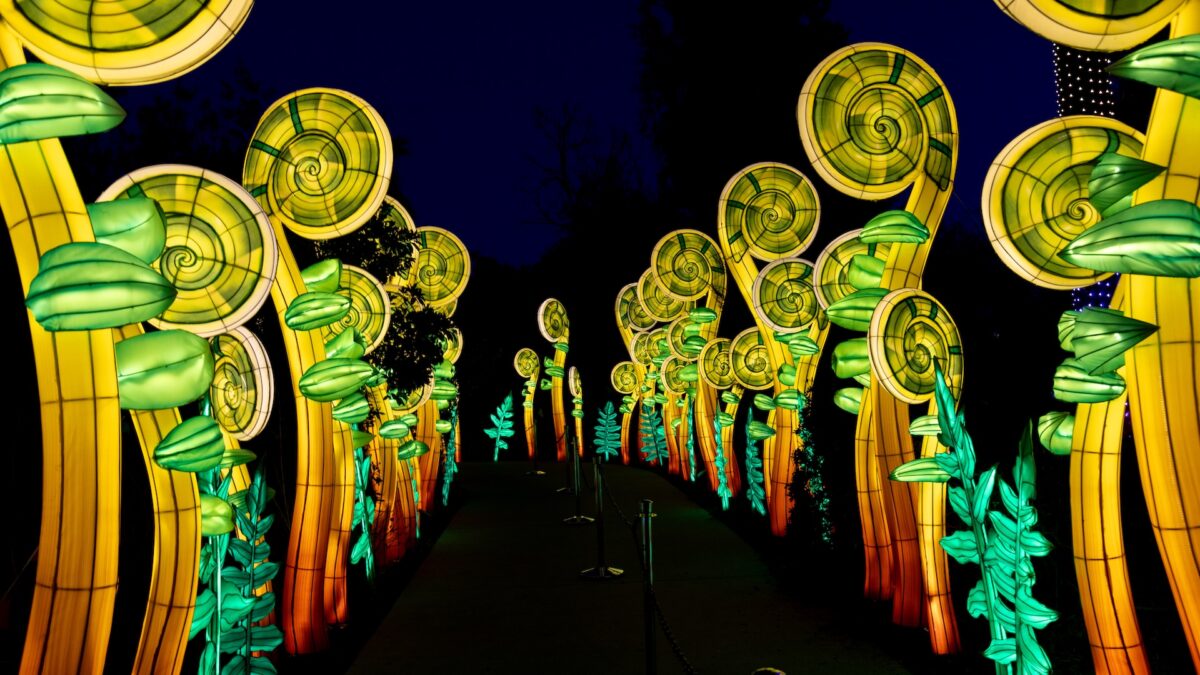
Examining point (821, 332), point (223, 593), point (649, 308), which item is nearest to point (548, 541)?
point (821, 332)

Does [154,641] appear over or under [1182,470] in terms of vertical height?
under

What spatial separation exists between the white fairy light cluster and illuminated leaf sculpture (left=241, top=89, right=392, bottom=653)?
6.11 metres

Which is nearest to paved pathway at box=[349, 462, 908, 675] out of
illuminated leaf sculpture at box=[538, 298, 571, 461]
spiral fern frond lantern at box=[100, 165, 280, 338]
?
spiral fern frond lantern at box=[100, 165, 280, 338]

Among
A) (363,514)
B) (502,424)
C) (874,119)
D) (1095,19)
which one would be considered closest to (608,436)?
(502,424)

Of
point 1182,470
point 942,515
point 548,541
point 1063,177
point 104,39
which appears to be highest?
point 104,39

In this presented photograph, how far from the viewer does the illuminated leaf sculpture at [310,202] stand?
18.1ft

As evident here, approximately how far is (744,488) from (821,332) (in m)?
5.48

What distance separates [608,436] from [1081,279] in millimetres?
17095

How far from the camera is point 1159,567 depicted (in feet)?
17.6

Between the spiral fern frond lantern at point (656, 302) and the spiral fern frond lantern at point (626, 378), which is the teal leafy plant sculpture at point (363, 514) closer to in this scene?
the spiral fern frond lantern at point (656, 302)

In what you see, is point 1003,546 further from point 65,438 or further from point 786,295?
point 786,295

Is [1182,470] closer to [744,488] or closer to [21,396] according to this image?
[21,396]

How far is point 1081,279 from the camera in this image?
3.98 meters

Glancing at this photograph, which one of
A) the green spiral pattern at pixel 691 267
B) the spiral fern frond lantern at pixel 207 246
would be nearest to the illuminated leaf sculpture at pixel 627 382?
the green spiral pattern at pixel 691 267
